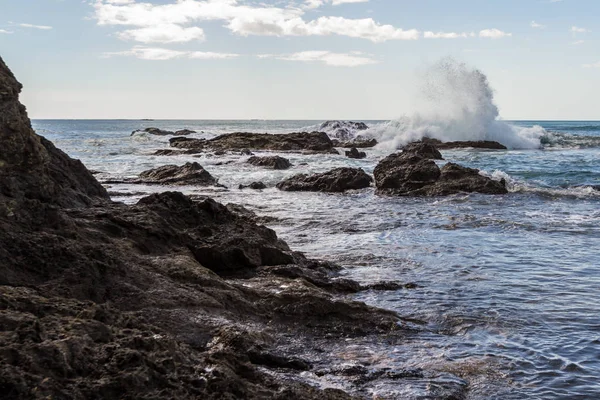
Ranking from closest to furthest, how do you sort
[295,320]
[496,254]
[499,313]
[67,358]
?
[67,358] < [295,320] < [499,313] < [496,254]

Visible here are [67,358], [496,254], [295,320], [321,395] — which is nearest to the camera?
[67,358]

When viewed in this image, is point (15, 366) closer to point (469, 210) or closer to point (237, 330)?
point (237, 330)

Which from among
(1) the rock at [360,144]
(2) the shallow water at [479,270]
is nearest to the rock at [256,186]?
(2) the shallow water at [479,270]

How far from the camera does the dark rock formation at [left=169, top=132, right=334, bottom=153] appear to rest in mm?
Answer: 36594

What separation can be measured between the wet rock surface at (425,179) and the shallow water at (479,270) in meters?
0.75

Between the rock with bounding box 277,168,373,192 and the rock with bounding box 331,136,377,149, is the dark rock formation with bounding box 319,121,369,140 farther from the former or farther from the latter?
the rock with bounding box 277,168,373,192

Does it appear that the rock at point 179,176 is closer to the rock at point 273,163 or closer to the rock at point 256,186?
the rock at point 256,186

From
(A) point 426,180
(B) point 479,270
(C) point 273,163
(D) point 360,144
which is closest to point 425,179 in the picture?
(A) point 426,180

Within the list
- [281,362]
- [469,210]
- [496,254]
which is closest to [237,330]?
[281,362]

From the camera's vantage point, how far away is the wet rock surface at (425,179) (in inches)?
643

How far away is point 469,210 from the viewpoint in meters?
13.4

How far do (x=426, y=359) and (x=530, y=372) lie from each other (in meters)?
0.73

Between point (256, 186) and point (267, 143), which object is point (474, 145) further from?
point (256, 186)

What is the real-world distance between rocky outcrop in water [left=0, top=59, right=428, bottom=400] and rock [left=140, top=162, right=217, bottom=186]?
1083 centimetres
